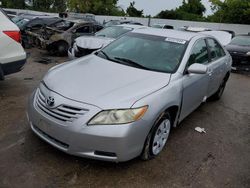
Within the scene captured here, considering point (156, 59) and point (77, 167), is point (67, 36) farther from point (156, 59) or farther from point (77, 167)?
point (77, 167)

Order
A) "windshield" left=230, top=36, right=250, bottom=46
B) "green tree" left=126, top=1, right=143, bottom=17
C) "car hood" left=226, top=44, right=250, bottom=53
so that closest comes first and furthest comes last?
"car hood" left=226, top=44, right=250, bottom=53
"windshield" left=230, top=36, right=250, bottom=46
"green tree" left=126, top=1, right=143, bottom=17


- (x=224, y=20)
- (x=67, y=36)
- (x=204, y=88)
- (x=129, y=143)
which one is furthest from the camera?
(x=224, y=20)

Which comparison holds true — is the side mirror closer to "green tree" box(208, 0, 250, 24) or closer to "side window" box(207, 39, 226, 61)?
"side window" box(207, 39, 226, 61)

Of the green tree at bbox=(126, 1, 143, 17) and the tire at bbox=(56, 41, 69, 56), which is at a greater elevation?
the tire at bbox=(56, 41, 69, 56)

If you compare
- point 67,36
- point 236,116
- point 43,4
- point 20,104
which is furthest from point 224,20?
point 43,4

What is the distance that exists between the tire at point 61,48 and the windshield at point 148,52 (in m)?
6.61

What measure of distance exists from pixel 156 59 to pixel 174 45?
44 centimetres

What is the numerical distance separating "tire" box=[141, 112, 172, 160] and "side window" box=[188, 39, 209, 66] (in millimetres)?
1046

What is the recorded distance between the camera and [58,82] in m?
3.52

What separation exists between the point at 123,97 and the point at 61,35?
8.42 metres

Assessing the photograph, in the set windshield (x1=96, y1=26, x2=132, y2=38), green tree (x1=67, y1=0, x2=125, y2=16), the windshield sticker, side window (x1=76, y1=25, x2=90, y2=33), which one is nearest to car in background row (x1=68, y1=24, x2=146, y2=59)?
windshield (x1=96, y1=26, x2=132, y2=38)

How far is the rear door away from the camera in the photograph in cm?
513

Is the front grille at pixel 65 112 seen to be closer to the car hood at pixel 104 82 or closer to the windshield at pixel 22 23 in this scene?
the car hood at pixel 104 82

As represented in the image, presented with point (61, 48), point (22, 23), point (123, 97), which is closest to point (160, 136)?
point (123, 97)
